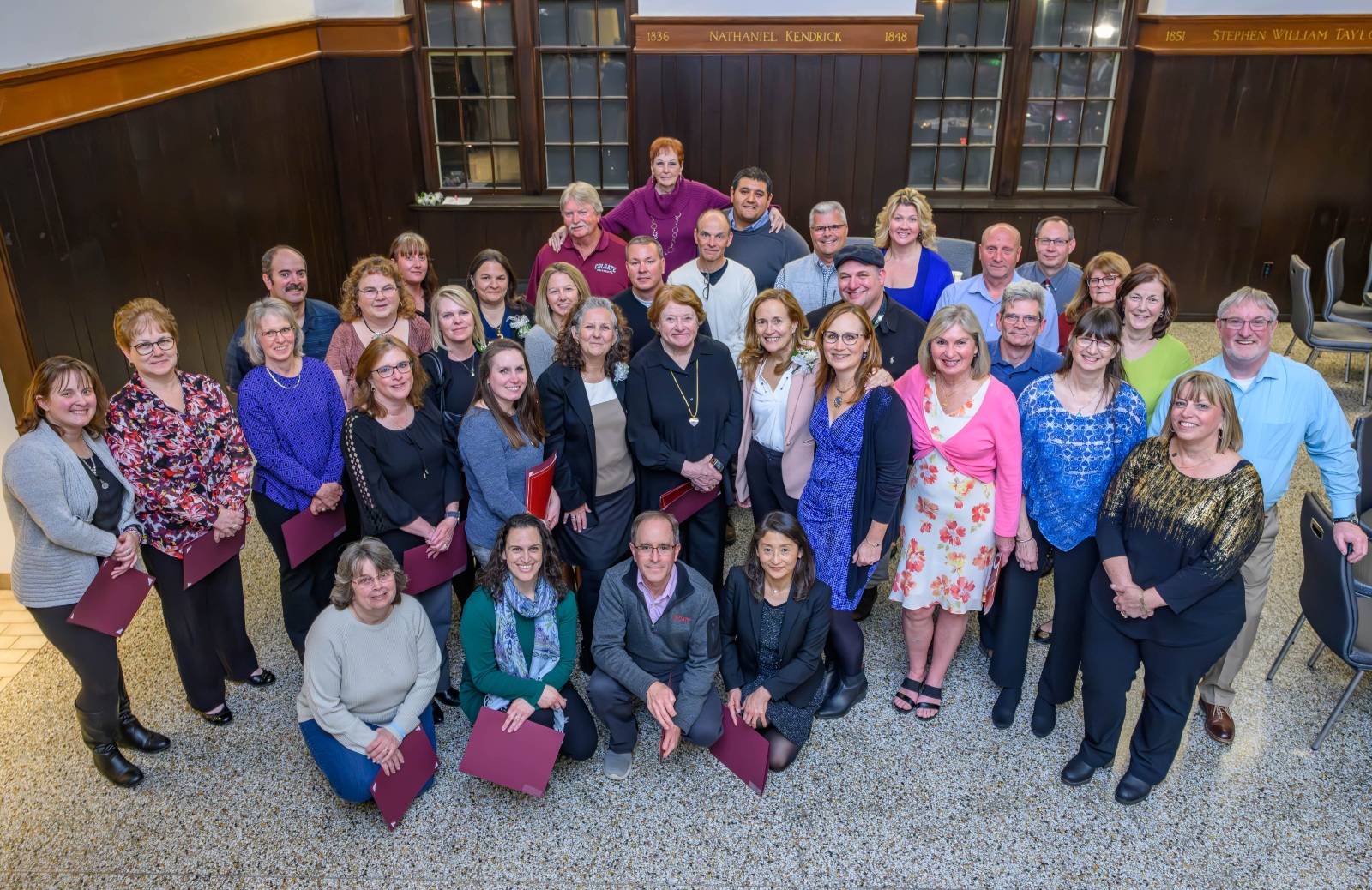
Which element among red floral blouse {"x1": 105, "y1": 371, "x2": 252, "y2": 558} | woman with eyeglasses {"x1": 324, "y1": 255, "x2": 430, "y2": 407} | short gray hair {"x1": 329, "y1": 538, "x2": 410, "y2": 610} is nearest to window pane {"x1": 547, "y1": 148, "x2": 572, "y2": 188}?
woman with eyeglasses {"x1": 324, "y1": 255, "x2": 430, "y2": 407}

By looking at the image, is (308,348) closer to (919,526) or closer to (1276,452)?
(919,526)

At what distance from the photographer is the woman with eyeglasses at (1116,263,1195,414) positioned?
363 cm

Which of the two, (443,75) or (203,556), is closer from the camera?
(203,556)

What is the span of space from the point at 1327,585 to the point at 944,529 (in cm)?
141

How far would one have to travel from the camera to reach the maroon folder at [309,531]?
3.74 meters

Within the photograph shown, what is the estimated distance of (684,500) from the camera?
398 cm

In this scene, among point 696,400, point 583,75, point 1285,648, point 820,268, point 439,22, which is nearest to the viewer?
point 696,400

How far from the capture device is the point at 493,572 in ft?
11.4

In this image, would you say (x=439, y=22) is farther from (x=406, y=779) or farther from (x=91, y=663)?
(x=406, y=779)

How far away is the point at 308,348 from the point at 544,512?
1588 millimetres

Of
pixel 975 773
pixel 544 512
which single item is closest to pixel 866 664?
pixel 975 773

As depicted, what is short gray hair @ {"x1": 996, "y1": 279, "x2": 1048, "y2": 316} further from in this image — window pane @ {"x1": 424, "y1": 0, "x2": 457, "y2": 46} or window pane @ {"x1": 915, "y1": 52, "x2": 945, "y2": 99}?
window pane @ {"x1": 424, "y1": 0, "x2": 457, "y2": 46}

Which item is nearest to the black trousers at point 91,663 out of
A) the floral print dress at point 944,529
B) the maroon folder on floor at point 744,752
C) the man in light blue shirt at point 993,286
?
the maroon folder on floor at point 744,752

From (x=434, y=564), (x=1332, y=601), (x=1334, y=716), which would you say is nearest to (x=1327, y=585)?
(x=1332, y=601)
